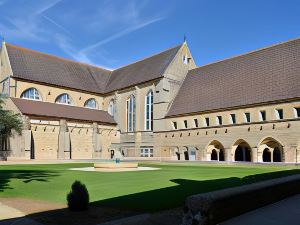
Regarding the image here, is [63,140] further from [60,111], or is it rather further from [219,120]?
[219,120]

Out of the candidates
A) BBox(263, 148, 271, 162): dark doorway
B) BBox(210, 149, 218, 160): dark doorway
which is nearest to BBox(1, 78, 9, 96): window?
BBox(210, 149, 218, 160): dark doorway

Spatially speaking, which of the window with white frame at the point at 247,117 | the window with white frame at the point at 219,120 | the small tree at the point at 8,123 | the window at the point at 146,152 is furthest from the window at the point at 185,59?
the small tree at the point at 8,123

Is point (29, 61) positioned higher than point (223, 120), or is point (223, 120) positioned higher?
point (29, 61)

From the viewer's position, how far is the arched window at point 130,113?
5269cm

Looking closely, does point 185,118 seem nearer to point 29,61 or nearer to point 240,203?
point 29,61

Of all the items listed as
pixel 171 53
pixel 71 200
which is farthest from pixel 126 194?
pixel 171 53

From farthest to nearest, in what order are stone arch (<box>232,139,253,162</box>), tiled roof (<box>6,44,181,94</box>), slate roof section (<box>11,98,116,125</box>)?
tiled roof (<box>6,44,181,94</box>), slate roof section (<box>11,98,116,125</box>), stone arch (<box>232,139,253,162</box>)

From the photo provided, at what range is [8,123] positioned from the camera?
39.7 m

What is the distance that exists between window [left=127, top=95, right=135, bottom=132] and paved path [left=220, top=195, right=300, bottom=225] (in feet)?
145

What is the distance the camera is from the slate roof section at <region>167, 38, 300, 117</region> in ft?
119

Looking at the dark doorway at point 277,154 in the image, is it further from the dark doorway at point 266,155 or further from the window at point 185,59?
the window at point 185,59

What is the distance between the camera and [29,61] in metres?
50.7

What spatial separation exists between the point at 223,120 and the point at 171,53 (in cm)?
1589

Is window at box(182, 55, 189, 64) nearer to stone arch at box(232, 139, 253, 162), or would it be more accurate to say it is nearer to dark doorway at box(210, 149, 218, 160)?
dark doorway at box(210, 149, 218, 160)
